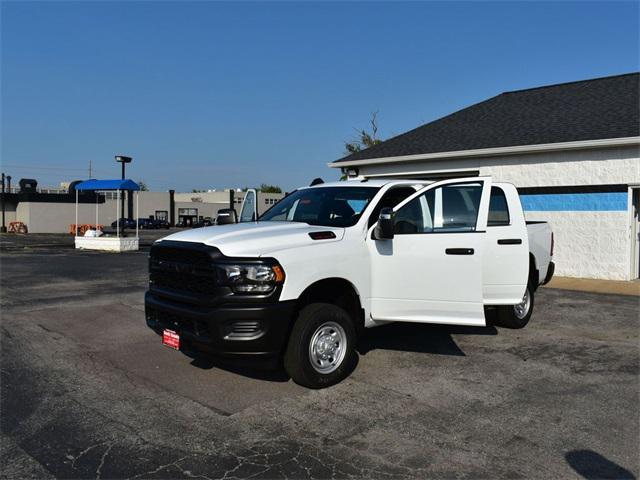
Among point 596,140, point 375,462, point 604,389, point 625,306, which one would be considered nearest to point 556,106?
point 596,140

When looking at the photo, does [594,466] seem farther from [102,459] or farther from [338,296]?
[102,459]

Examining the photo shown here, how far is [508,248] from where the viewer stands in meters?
6.17

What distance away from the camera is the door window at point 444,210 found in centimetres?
586

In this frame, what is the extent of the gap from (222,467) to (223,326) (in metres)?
1.29

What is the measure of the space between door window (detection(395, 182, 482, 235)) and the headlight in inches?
69.2

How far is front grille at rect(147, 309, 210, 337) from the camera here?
4.73 metres

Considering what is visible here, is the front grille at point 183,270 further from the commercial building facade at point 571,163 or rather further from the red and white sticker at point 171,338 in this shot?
the commercial building facade at point 571,163

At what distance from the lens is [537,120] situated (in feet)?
47.8

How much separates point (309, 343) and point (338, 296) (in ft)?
2.38

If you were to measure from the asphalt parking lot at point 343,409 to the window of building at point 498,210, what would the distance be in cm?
155

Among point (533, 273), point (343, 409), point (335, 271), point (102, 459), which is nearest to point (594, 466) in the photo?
point (343, 409)

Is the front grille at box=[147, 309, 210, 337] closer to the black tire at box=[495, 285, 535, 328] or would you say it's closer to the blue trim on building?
the black tire at box=[495, 285, 535, 328]

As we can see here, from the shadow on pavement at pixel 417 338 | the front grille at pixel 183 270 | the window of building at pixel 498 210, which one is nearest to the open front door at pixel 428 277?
the window of building at pixel 498 210

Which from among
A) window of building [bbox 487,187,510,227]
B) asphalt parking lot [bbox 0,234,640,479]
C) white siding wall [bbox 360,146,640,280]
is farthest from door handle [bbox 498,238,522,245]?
white siding wall [bbox 360,146,640,280]
